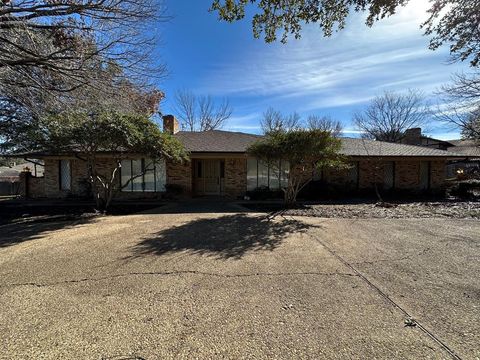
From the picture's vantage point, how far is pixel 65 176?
14641mm

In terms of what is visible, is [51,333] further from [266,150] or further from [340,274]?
[266,150]

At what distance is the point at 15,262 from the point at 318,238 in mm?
5801

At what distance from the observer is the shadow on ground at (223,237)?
207 inches

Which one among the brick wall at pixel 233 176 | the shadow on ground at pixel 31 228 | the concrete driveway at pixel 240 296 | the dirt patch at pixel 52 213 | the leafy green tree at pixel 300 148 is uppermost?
the leafy green tree at pixel 300 148

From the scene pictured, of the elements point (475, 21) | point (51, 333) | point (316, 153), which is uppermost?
point (475, 21)

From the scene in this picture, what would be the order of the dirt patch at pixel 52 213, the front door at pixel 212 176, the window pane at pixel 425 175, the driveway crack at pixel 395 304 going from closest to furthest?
1. the driveway crack at pixel 395 304
2. the dirt patch at pixel 52 213
3. the front door at pixel 212 176
4. the window pane at pixel 425 175

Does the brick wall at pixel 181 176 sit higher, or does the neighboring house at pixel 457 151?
the neighboring house at pixel 457 151

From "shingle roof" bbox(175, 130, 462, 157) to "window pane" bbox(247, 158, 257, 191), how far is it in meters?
0.88

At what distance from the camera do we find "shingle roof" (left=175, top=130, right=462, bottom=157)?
46.3ft

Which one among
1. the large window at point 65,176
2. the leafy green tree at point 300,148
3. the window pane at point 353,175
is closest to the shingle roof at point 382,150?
the window pane at point 353,175

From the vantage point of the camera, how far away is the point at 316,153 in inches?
376

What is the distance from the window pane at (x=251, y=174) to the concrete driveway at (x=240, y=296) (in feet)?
26.6

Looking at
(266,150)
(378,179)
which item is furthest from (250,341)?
(378,179)

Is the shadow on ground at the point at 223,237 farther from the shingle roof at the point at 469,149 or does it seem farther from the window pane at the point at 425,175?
the shingle roof at the point at 469,149
